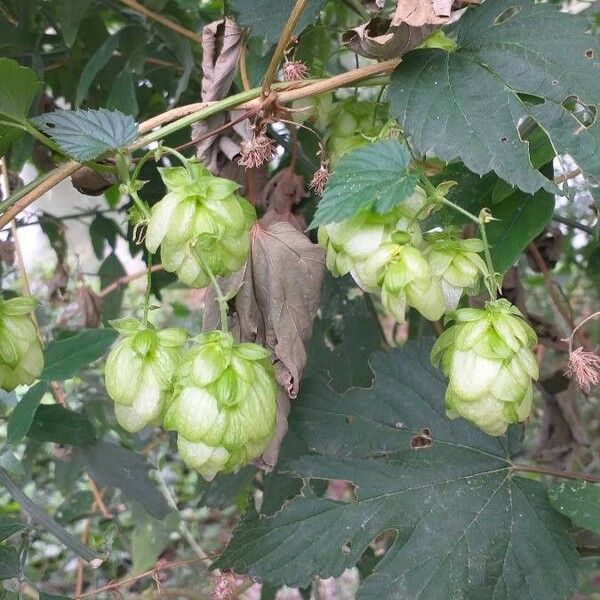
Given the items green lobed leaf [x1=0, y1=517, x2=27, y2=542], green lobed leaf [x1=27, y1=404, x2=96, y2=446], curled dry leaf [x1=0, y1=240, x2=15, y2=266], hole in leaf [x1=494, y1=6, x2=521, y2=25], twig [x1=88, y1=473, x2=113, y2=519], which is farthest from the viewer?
twig [x1=88, y1=473, x2=113, y2=519]

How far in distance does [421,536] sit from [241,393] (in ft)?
1.09

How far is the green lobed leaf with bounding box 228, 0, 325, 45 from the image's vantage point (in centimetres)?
74

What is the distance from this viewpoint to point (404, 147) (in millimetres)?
604

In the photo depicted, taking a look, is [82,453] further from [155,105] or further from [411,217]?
[411,217]

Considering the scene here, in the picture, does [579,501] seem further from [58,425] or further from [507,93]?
[58,425]

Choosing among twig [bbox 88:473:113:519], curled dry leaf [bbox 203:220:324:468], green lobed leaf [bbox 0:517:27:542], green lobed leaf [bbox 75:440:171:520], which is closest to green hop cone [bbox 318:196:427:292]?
curled dry leaf [bbox 203:220:324:468]

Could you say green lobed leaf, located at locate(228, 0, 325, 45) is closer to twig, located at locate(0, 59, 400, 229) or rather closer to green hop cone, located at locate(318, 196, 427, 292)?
twig, located at locate(0, 59, 400, 229)

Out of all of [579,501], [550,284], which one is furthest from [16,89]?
[550,284]

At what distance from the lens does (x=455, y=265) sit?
0.60 metres

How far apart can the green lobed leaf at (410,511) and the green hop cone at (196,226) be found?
335mm

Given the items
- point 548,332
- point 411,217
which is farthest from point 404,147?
point 548,332

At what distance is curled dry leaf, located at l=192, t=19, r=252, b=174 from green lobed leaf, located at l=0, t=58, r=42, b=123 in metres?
0.16

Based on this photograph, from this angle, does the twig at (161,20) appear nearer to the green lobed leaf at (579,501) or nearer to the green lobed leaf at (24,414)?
the green lobed leaf at (24,414)

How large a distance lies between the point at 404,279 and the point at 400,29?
0.21 metres
